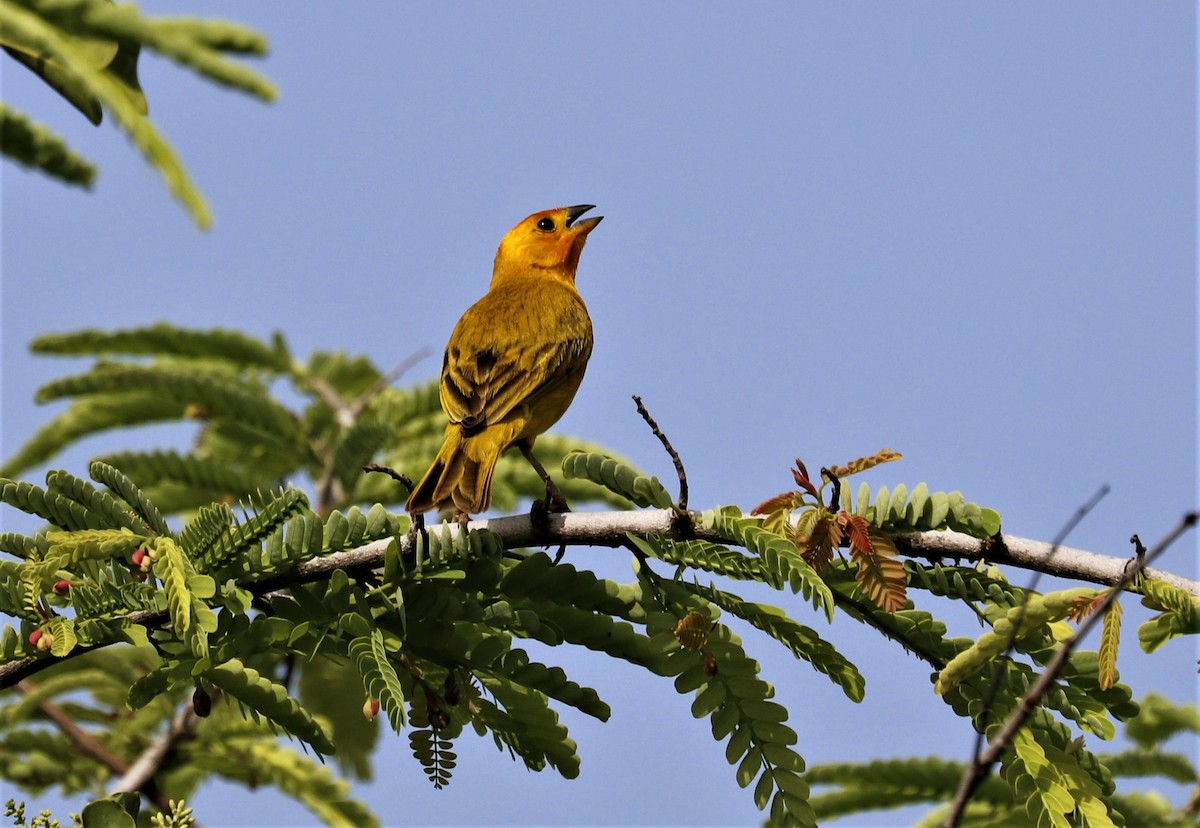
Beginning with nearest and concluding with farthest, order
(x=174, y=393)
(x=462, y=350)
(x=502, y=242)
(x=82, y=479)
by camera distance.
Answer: (x=82, y=479)
(x=462, y=350)
(x=174, y=393)
(x=502, y=242)

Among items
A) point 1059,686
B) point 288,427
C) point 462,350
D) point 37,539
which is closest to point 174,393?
point 288,427

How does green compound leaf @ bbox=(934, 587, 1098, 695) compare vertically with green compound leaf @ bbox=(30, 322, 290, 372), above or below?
below

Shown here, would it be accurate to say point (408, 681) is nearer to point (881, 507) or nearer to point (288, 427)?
point (881, 507)

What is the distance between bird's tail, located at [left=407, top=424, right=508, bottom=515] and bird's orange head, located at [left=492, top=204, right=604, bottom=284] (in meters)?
2.75

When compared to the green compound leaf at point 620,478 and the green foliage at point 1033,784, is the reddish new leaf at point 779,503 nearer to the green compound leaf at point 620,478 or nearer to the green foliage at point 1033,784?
the green compound leaf at point 620,478

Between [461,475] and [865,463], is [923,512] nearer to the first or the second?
[865,463]

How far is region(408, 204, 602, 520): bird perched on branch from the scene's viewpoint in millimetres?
4227

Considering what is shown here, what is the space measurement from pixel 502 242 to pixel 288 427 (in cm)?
171

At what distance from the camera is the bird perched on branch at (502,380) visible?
13.9 feet

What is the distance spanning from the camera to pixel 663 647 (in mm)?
2980

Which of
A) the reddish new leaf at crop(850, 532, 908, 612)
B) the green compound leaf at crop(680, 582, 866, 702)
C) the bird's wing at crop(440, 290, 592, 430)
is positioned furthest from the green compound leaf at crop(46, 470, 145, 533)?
the bird's wing at crop(440, 290, 592, 430)

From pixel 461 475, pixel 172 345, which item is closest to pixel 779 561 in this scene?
pixel 461 475

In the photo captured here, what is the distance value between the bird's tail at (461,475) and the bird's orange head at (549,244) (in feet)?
9.01

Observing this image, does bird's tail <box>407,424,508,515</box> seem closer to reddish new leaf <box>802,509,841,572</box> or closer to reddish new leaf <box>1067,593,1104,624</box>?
reddish new leaf <box>802,509,841,572</box>
